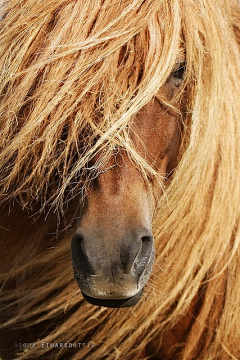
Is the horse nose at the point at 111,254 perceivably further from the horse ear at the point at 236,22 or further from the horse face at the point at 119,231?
the horse ear at the point at 236,22

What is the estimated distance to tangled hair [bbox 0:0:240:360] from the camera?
4.57 feet

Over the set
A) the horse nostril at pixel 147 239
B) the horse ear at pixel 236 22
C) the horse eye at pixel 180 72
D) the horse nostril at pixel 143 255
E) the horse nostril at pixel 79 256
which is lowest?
the horse nostril at pixel 143 255

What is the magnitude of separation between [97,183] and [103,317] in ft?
2.32

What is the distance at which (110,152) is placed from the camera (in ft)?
4.45

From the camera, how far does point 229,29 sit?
1719 mm

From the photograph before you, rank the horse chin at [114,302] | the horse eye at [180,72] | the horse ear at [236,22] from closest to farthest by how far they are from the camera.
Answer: the horse chin at [114,302] → the horse eye at [180,72] → the horse ear at [236,22]

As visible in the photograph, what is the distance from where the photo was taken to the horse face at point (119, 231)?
4.18 ft

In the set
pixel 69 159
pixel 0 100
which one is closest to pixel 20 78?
pixel 0 100

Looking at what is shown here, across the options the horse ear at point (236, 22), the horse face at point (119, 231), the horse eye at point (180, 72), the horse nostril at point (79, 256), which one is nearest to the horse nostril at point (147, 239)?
the horse face at point (119, 231)

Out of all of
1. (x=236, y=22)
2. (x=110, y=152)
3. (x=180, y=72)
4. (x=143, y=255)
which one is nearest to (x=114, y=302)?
(x=143, y=255)

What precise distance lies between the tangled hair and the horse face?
46 mm

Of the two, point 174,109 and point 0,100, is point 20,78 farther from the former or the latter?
point 174,109

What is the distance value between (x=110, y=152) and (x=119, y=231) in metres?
0.21

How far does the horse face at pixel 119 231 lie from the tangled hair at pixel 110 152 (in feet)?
0.15
